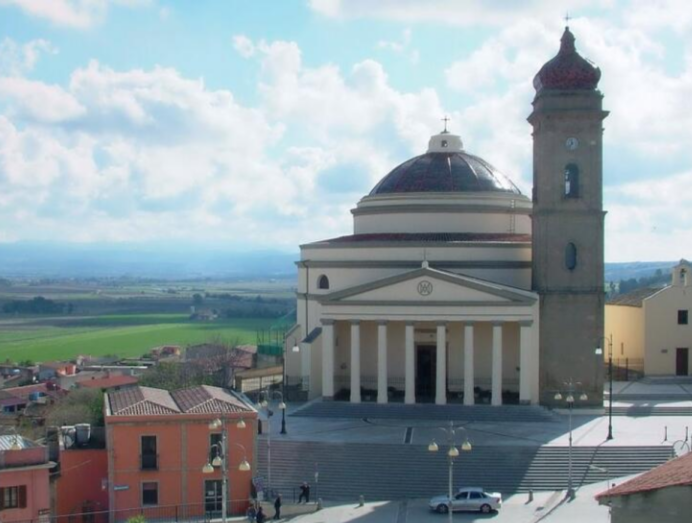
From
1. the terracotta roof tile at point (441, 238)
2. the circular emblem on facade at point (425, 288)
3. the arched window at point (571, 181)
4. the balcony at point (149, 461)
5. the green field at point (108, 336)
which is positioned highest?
the arched window at point (571, 181)

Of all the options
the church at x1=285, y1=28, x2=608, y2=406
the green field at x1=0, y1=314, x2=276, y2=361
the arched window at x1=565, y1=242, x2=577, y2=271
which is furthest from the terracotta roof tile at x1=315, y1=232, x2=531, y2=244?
the green field at x1=0, y1=314, x2=276, y2=361

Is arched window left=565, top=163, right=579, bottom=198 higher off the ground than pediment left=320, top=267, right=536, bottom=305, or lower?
higher

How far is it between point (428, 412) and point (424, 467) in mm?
9059

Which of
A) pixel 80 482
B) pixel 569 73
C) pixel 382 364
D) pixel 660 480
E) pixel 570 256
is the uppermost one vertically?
pixel 569 73

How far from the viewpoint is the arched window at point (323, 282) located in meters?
59.1

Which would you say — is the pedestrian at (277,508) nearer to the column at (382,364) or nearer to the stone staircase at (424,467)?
the stone staircase at (424,467)

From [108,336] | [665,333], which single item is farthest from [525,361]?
[108,336]

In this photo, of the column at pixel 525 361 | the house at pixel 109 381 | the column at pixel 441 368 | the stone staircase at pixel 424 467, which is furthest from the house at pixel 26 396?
the column at pixel 525 361

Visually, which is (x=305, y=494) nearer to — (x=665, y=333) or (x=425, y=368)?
(x=425, y=368)

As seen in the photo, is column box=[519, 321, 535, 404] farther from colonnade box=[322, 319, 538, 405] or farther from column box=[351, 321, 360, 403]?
column box=[351, 321, 360, 403]

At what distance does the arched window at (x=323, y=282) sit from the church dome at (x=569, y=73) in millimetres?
16581

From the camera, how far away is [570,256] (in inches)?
2052

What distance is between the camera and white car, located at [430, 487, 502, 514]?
35906 mm

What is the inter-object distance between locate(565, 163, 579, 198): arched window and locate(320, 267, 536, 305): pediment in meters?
5.80
